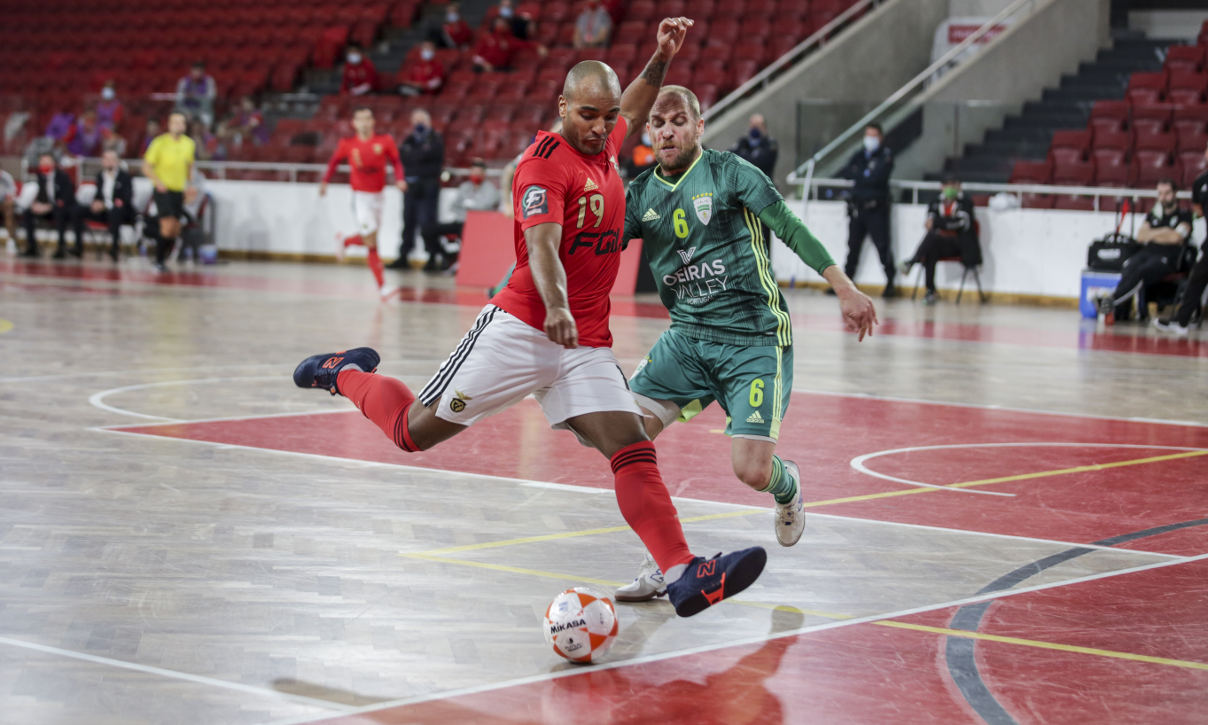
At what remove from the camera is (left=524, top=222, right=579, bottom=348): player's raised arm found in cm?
511

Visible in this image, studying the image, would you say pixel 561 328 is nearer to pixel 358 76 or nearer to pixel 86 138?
pixel 358 76

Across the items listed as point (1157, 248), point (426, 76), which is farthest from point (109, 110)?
point (1157, 248)

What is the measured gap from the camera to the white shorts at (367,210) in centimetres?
2088

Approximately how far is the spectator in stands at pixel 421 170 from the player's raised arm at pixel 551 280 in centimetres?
2056

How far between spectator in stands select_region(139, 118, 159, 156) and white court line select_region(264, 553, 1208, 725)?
78.2 feet

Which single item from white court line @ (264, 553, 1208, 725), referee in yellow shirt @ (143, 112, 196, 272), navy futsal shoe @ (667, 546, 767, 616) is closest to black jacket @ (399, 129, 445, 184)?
referee in yellow shirt @ (143, 112, 196, 272)

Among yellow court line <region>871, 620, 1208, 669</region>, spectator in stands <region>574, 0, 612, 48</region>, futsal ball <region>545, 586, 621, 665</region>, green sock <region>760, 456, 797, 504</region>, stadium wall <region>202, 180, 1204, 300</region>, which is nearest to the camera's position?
futsal ball <region>545, 586, 621, 665</region>

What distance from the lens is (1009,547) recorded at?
6.75m

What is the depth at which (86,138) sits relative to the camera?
102 feet

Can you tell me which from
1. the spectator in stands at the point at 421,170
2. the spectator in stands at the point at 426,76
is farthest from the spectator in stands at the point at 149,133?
the spectator in stands at the point at 421,170

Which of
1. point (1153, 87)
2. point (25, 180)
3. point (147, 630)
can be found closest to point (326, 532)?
point (147, 630)

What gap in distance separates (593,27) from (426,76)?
347cm

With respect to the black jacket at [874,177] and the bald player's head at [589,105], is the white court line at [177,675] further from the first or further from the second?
the black jacket at [874,177]

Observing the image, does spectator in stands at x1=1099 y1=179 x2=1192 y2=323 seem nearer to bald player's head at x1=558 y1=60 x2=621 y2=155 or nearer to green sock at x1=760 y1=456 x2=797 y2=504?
green sock at x1=760 y1=456 x2=797 y2=504
